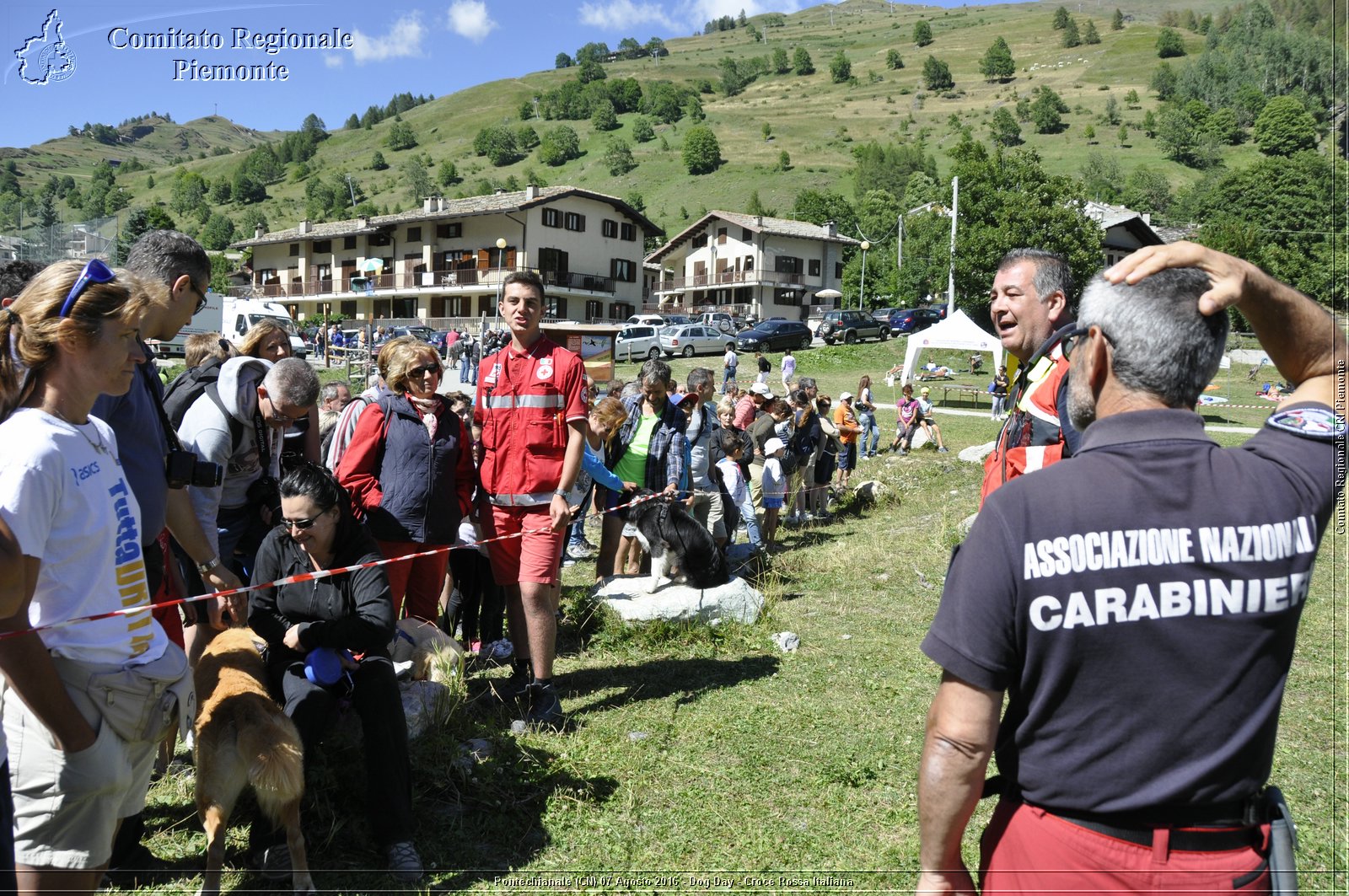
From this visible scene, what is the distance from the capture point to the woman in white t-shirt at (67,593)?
2.03m

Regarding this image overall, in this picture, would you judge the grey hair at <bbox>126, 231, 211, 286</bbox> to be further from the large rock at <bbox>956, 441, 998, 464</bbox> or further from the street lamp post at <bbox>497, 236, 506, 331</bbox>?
the large rock at <bbox>956, 441, 998, 464</bbox>

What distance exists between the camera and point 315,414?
195 inches

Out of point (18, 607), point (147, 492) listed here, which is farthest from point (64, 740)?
point (147, 492)

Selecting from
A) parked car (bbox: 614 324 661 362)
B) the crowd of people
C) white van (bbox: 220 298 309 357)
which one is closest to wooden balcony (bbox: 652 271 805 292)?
parked car (bbox: 614 324 661 362)

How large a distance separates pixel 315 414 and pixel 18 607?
3.07 m

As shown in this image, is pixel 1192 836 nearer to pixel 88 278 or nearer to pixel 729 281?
pixel 88 278

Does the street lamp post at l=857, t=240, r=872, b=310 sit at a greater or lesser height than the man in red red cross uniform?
greater

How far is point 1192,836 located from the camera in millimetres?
1529

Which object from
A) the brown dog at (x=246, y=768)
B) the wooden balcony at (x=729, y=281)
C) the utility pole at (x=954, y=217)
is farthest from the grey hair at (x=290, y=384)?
the wooden balcony at (x=729, y=281)

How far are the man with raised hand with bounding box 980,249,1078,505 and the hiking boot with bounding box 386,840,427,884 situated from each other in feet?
8.66

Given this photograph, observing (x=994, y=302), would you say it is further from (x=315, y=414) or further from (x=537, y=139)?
(x=537, y=139)

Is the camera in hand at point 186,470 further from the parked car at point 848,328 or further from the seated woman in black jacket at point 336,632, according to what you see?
the parked car at point 848,328

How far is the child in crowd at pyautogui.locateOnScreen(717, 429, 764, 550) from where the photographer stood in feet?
27.8

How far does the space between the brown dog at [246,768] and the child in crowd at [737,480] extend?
555 centimetres
